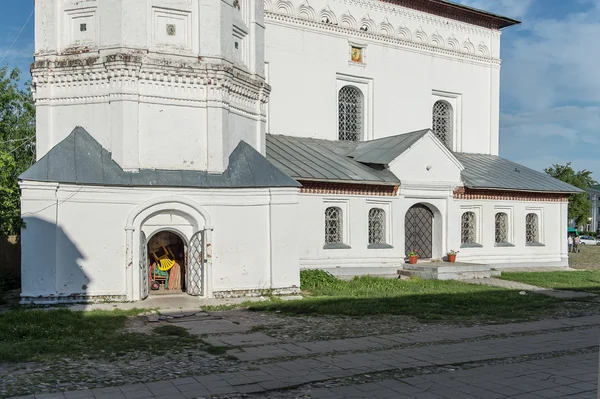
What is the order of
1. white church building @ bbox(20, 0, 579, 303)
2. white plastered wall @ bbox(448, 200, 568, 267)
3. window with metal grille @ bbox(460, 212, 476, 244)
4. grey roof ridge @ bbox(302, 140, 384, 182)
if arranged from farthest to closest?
1. window with metal grille @ bbox(460, 212, 476, 244)
2. white plastered wall @ bbox(448, 200, 568, 267)
3. grey roof ridge @ bbox(302, 140, 384, 182)
4. white church building @ bbox(20, 0, 579, 303)

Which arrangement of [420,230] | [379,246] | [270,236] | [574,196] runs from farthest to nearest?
[574,196], [420,230], [379,246], [270,236]

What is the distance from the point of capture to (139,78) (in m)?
13.5

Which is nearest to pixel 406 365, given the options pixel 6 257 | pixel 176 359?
pixel 176 359

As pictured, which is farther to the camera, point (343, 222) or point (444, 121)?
point (444, 121)

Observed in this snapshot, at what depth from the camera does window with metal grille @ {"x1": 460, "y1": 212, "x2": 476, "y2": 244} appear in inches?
845

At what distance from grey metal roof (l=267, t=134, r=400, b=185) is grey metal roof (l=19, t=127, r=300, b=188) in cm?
228

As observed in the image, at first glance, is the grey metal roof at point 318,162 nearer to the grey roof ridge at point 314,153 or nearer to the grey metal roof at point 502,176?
the grey roof ridge at point 314,153

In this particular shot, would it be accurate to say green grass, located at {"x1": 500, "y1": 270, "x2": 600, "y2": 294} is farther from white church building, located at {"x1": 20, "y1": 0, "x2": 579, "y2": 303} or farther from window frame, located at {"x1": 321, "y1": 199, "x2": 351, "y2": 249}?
window frame, located at {"x1": 321, "y1": 199, "x2": 351, "y2": 249}

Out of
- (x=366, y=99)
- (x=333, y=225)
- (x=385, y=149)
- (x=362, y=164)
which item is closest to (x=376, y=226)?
(x=333, y=225)

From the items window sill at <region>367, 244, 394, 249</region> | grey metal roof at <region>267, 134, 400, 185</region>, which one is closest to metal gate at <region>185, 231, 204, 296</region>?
grey metal roof at <region>267, 134, 400, 185</region>

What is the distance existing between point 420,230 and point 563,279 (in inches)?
186

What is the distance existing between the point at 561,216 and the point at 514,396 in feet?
62.2

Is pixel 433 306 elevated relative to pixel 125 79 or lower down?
lower down

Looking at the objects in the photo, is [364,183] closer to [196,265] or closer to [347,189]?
[347,189]
